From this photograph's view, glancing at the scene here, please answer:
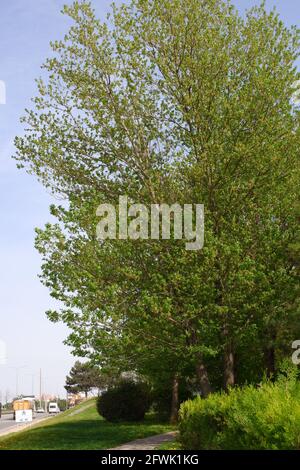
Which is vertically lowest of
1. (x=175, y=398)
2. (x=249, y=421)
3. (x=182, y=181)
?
(x=175, y=398)

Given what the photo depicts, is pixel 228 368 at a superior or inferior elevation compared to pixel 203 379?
superior

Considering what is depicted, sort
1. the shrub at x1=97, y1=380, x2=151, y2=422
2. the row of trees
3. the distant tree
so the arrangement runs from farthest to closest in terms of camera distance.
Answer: the distant tree, the shrub at x1=97, y1=380, x2=151, y2=422, the row of trees

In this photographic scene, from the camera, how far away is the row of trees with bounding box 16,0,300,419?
18.5m

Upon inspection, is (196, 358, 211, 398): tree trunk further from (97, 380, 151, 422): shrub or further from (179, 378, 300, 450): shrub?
(97, 380, 151, 422): shrub

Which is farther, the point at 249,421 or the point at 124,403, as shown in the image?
the point at 124,403

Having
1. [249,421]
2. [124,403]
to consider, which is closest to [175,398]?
[124,403]

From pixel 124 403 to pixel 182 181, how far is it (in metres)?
17.1

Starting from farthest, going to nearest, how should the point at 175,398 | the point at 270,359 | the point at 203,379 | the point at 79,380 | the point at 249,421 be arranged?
the point at 79,380 → the point at 175,398 → the point at 270,359 → the point at 203,379 → the point at 249,421

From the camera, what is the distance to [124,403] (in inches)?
1318

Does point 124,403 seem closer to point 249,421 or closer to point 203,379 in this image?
point 203,379

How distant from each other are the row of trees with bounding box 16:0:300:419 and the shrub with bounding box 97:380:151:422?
485 inches

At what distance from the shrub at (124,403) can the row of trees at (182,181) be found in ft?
40.4

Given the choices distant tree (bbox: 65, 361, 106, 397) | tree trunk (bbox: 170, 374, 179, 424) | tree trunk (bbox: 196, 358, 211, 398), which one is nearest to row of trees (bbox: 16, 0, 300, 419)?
tree trunk (bbox: 196, 358, 211, 398)
